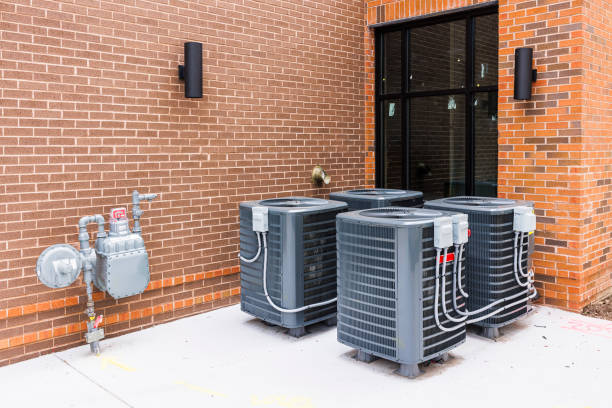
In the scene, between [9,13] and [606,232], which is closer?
[9,13]

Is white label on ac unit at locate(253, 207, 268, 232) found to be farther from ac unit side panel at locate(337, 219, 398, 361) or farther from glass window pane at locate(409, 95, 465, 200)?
glass window pane at locate(409, 95, 465, 200)

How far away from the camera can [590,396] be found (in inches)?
133

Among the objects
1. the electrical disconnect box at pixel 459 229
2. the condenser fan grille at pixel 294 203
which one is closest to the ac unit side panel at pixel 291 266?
the condenser fan grille at pixel 294 203

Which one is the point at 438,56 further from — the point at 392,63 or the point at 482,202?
the point at 482,202

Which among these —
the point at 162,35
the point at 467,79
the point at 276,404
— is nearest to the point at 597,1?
the point at 467,79

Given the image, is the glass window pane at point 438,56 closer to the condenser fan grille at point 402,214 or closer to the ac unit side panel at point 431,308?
the condenser fan grille at point 402,214

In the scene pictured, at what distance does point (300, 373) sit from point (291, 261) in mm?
910

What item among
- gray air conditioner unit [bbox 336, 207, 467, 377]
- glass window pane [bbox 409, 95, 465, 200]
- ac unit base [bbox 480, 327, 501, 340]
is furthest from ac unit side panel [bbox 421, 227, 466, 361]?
glass window pane [bbox 409, 95, 465, 200]

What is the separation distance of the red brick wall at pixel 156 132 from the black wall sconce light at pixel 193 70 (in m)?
0.17

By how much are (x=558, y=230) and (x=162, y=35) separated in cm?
411

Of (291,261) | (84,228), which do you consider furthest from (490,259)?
(84,228)

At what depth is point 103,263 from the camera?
4.14 meters

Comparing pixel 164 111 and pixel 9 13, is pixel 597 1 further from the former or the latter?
pixel 9 13

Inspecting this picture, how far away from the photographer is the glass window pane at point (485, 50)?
5.82 metres
